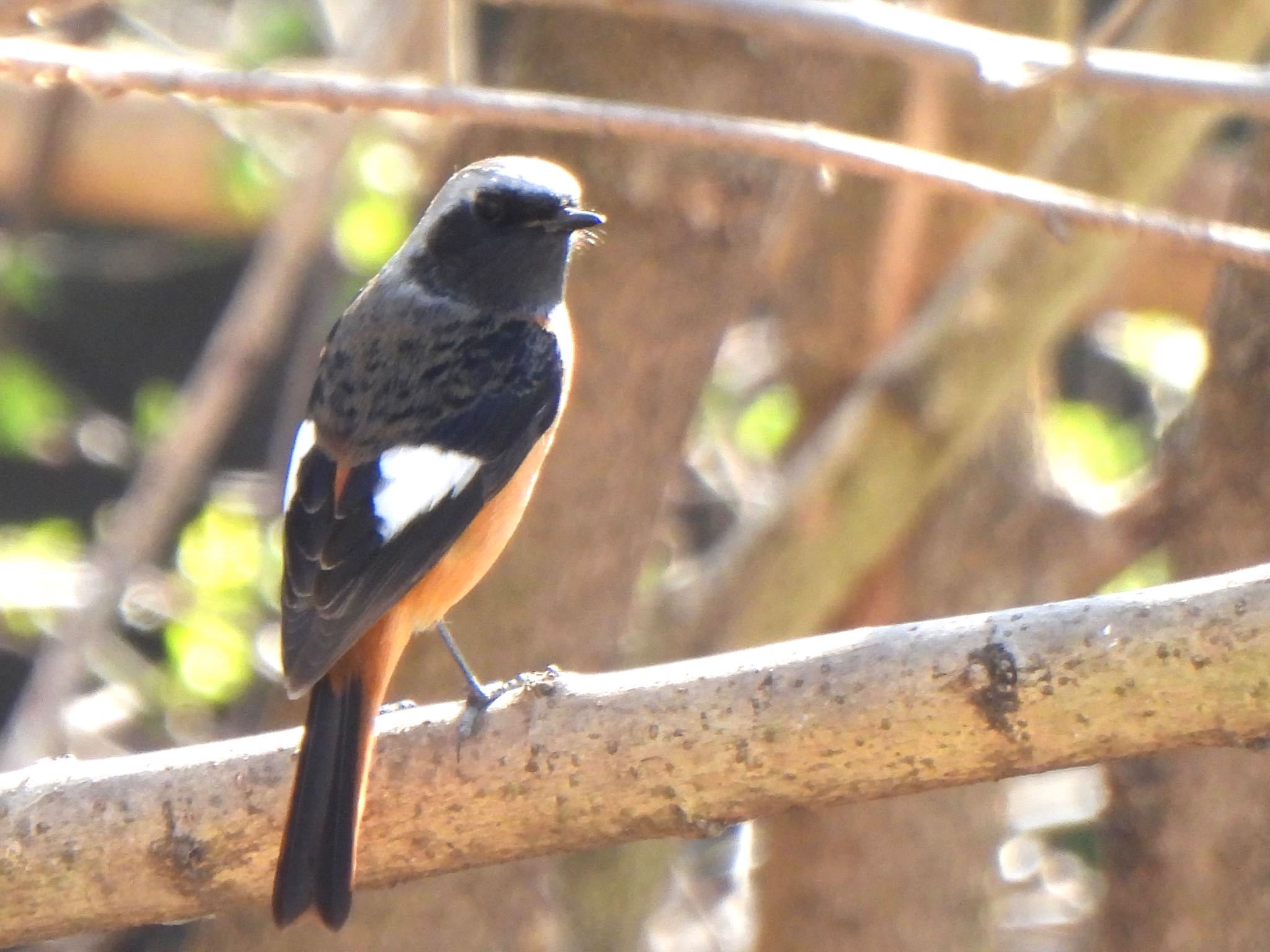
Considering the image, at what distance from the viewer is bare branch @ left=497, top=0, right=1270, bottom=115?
10.8ft

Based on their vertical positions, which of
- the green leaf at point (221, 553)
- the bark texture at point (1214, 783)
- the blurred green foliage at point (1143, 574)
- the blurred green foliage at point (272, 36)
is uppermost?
the blurred green foliage at point (272, 36)

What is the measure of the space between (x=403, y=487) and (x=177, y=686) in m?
2.07

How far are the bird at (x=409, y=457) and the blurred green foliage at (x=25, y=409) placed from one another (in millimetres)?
1651

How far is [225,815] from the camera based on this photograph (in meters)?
2.62

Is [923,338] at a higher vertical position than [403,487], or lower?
higher

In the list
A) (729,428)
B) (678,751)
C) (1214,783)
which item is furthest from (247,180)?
(678,751)

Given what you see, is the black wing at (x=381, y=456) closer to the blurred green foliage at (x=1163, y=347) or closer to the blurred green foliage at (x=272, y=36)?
the blurred green foliage at (x=272, y=36)

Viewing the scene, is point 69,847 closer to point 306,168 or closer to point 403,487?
point 403,487

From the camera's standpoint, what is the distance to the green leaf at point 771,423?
5.62 meters

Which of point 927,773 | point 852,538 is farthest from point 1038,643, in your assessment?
point 852,538

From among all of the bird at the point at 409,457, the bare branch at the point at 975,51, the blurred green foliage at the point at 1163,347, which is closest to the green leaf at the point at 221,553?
the bird at the point at 409,457

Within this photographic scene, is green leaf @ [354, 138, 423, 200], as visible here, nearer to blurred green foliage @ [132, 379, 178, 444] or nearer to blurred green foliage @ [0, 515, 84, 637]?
blurred green foliage @ [132, 379, 178, 444]

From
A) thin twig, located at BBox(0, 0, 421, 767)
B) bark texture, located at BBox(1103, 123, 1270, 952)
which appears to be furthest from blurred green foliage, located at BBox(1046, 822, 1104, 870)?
thin twig, located at BBox(0, 0, 421, 767)

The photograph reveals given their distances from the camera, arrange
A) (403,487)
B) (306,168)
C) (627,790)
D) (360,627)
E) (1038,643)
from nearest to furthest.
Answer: (1038,643)
(627,790)
(360,627)
(403,487)
(306,168)
